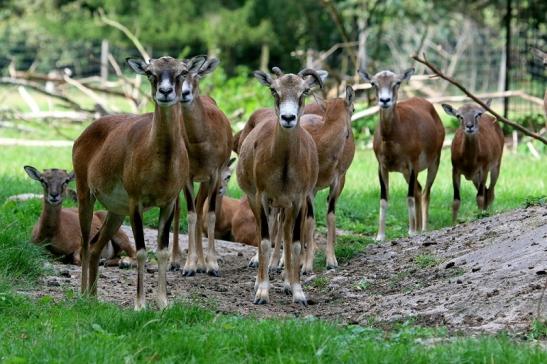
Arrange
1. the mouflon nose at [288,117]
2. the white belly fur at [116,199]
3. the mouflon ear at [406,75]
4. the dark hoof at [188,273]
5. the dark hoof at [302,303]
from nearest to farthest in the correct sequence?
the white belly fur at [116,199]
the mouflon nose at [288,117]
the dark hoof at [302,303]
the dark hoof at [188,273]
the mouflon ear at [406,75]

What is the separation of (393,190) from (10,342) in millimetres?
10205

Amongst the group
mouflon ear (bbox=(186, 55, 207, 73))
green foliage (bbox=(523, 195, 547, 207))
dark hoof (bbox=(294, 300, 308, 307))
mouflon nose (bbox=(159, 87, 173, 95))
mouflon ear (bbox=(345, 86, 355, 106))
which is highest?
mouflon ear (bbox=(186, 55, 207, 73))

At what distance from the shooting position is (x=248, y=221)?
504 inches

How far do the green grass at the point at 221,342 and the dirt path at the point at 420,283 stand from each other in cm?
59

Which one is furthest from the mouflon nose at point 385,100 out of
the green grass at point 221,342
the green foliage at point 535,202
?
the green grass at point 221,342

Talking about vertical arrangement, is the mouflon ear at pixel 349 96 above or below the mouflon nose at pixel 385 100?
above

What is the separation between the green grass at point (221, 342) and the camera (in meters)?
5.98

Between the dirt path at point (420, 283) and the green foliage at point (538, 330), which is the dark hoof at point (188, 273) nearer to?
the dirt path at point (420, 283)

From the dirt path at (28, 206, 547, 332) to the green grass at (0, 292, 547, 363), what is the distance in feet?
1.95

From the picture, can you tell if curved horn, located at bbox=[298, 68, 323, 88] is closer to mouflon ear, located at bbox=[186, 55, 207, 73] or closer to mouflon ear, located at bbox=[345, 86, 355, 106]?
mouflon ear, located at bbox=[186, 55, 207, 73]

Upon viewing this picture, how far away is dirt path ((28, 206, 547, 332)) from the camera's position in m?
7.42

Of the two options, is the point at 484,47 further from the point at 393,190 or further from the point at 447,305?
the point at 447,305

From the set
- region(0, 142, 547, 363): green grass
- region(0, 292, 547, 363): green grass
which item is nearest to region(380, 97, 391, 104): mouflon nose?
region(0, 142, 547, 363): green grass

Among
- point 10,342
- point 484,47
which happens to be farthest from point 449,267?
point 484,47
